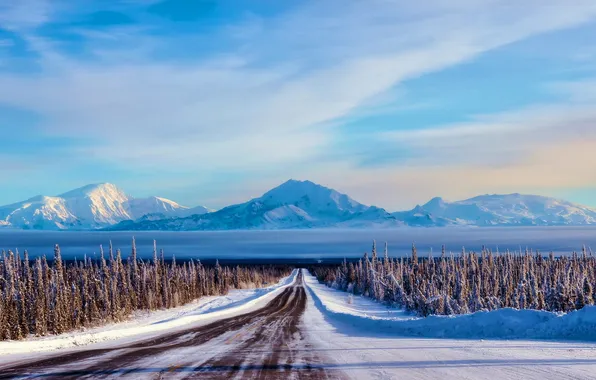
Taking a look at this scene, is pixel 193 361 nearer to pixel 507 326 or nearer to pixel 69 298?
pixel 507 326

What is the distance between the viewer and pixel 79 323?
36719mm

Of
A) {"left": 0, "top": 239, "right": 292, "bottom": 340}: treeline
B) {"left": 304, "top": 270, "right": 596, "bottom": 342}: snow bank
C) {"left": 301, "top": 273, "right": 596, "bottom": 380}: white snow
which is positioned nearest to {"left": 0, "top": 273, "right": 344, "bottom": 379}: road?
{"left": 301, "top": 273, "right": 596, "bottom": 380}: white snow

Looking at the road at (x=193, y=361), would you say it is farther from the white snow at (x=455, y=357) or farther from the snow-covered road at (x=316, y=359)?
the white snow at (x=455, y=357)

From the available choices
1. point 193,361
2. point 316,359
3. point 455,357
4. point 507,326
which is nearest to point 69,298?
point 193,361

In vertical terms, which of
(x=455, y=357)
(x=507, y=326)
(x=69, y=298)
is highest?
(x=455, y=357)

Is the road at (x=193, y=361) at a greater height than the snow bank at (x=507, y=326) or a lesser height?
greater

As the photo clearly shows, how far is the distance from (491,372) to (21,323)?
96.7 ft

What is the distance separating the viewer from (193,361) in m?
15.9

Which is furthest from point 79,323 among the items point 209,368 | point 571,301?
point 571,301

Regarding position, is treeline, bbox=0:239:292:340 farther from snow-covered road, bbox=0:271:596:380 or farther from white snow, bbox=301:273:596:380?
white snow, bbox=301:273:596:380

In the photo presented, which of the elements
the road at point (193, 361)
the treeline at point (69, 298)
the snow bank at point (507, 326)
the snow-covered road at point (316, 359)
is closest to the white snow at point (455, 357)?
the snow-covered road at point (316, 359)

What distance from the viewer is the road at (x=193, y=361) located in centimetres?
1381

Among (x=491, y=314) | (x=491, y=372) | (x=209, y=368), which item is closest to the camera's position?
(x=491, y=372)

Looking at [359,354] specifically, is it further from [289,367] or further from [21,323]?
[21,323]
